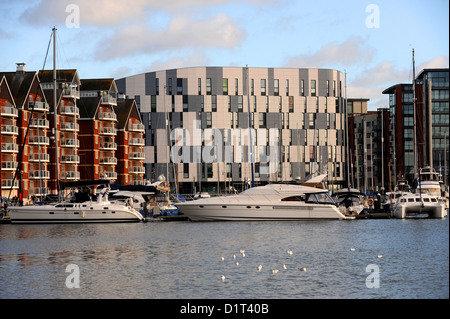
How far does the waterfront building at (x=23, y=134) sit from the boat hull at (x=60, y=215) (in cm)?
2552

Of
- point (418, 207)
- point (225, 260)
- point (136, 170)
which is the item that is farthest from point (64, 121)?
point (225, 260)

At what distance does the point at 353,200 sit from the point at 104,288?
58468mm

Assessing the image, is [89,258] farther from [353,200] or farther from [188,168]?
[188,168]

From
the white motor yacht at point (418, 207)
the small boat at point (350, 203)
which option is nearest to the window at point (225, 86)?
the small boat at point (350, 203)

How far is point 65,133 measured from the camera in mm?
121125

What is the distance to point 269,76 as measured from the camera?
168000 millimetres

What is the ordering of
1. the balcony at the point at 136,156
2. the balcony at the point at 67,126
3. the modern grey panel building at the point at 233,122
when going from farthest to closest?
the modern grey panel building at the point at 233,122, the balcony at the point at 136,156, the balcony at the point at 67,126

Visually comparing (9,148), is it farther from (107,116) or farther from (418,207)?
(418,207)

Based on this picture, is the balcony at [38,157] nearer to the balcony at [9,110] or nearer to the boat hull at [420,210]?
the balcony at [9,110]

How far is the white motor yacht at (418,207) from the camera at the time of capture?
8206 centimetres

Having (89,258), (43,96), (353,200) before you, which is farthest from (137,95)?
(89,258)

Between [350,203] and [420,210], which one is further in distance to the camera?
[350,203]

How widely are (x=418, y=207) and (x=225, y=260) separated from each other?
42970 millimetres

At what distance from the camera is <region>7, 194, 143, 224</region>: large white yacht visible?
75.4 meters
